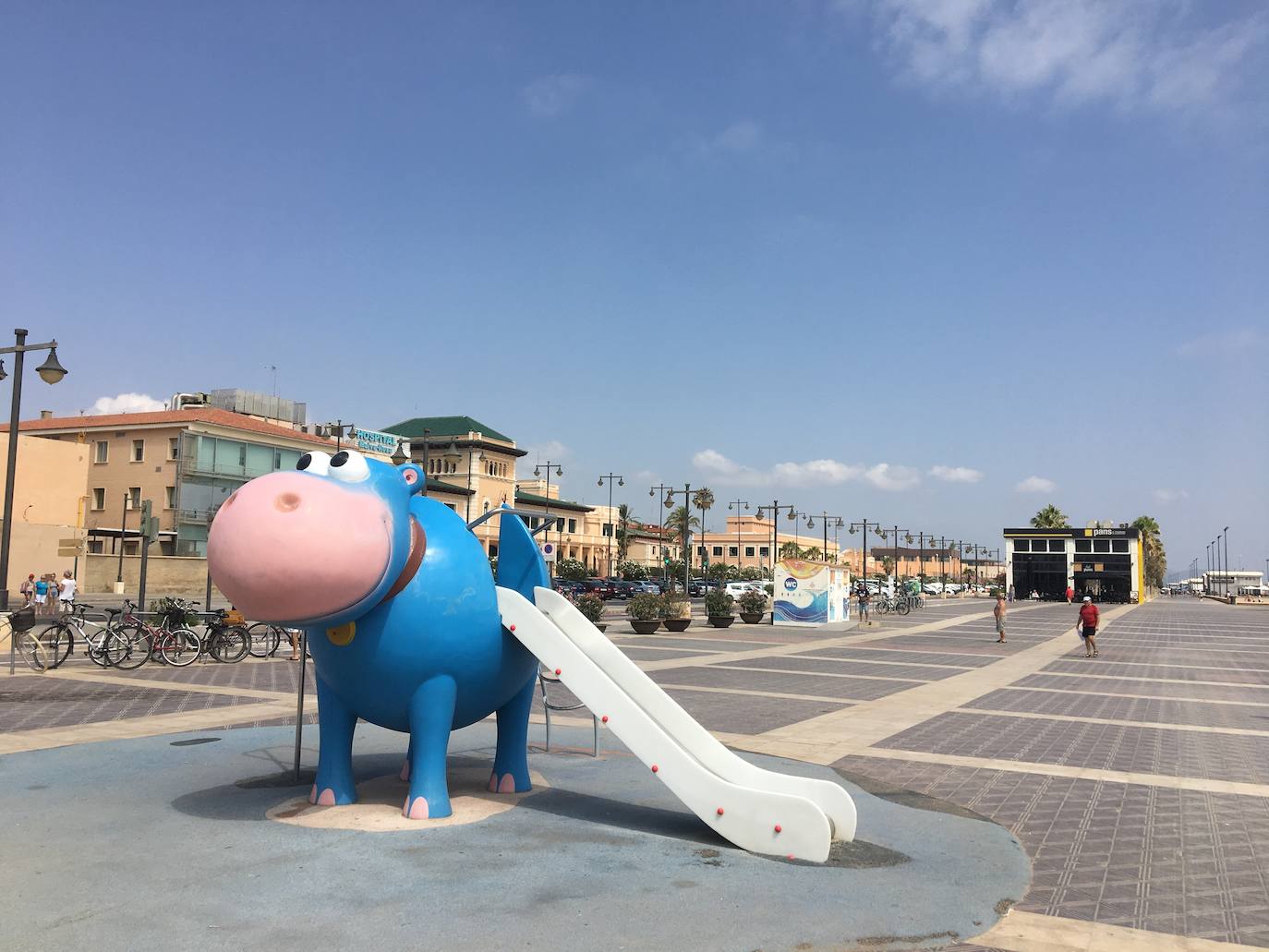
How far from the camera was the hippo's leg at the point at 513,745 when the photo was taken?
8.14 meters

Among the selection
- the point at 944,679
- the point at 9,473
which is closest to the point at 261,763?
the point at 9,473

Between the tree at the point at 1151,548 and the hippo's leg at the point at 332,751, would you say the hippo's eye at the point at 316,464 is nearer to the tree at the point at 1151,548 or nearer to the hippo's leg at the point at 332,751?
the hippo's leg at the point at 332,751

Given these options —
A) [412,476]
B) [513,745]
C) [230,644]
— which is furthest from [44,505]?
[412,476]

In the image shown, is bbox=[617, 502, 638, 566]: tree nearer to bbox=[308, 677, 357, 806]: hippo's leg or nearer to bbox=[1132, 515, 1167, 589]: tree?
bbox=[1132, 515, 1167, 589]: tree

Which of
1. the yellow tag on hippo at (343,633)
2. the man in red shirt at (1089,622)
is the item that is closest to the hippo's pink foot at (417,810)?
the yellow tag on hippo at (343,633)

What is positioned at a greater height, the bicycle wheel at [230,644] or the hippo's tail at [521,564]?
the hippo's tail at [521,564]

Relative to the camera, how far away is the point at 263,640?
73.6 ft

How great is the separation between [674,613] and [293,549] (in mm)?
26826

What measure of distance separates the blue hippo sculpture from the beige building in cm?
3800

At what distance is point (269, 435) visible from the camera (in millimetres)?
55938

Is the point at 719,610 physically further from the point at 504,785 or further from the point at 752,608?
the point at 504,785

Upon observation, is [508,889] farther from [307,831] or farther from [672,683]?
[672,683]

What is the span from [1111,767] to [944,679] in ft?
28.7

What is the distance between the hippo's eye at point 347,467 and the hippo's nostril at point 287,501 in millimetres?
484
